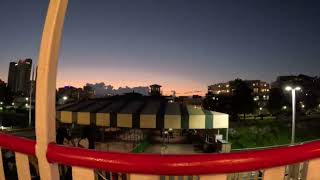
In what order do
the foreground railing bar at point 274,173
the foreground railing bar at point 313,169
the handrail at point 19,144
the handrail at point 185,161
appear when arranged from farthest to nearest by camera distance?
the handrail at point 19,144, the foreground railing bar at point 313,169, the foreground railing bar at point 274,173, the handrail at point 185,161

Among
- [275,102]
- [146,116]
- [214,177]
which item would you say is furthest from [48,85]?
[275,102]

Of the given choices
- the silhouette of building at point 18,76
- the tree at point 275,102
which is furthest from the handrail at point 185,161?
the silhouette of building at point 18,76

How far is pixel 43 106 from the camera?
178cm

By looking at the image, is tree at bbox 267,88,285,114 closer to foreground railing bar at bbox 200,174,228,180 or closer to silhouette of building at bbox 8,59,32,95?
foreground railing bar at bbox 200,174,228,180

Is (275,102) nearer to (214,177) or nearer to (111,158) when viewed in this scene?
(214,177)

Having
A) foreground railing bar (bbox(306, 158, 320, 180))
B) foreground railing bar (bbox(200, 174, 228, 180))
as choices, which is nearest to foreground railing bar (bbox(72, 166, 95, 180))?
foreground railing bar (bbox(200, 174, 228, 180))

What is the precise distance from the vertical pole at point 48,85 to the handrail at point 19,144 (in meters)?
0.09

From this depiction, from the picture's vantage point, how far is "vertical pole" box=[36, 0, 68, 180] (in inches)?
70.2

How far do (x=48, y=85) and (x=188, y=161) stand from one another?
2.91 ft

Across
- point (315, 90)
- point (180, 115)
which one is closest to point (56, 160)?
point (180, 115)

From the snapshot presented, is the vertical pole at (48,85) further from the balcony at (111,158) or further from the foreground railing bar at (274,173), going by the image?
the foreground railing bar at (274,173)

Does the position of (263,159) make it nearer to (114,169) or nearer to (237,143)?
(114,169)

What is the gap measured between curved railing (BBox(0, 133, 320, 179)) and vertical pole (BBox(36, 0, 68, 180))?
143 mm

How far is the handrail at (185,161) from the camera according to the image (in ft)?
4.82
